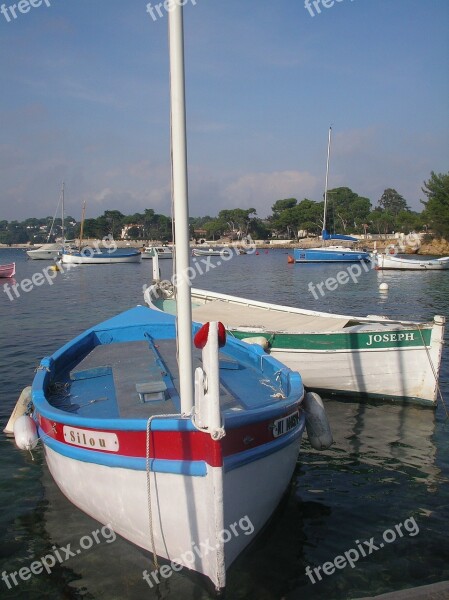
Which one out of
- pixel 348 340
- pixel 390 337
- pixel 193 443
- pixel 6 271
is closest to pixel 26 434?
pixel 193 443

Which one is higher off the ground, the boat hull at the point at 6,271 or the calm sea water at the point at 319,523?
the boat hull at the point at 6,271

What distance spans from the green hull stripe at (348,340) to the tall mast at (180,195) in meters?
6.26

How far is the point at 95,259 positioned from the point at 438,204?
4729cm

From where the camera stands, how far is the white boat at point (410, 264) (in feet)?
154

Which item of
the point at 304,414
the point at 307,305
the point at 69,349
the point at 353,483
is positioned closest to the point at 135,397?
the point at 304,414

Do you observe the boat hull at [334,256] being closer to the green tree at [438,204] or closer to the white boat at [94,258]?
the green tree at [438,204]

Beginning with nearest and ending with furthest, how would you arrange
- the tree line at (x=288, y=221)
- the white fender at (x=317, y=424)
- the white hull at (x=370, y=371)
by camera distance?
the white fender at (x=317, y=424)
the white hull at (x=370, y=371)
the tree line at (x=288, y=221)

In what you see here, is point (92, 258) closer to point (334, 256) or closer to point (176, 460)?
point (334, 256)

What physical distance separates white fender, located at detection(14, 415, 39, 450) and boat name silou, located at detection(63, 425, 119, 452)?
44.0 inches

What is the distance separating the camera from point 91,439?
5.56 metres

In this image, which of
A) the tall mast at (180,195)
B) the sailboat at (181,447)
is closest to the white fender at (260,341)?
the sailboat at (181,447)

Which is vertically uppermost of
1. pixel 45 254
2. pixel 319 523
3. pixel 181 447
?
pixel 181 447

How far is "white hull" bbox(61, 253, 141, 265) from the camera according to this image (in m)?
69.0

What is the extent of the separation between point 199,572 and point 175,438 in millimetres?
1631
